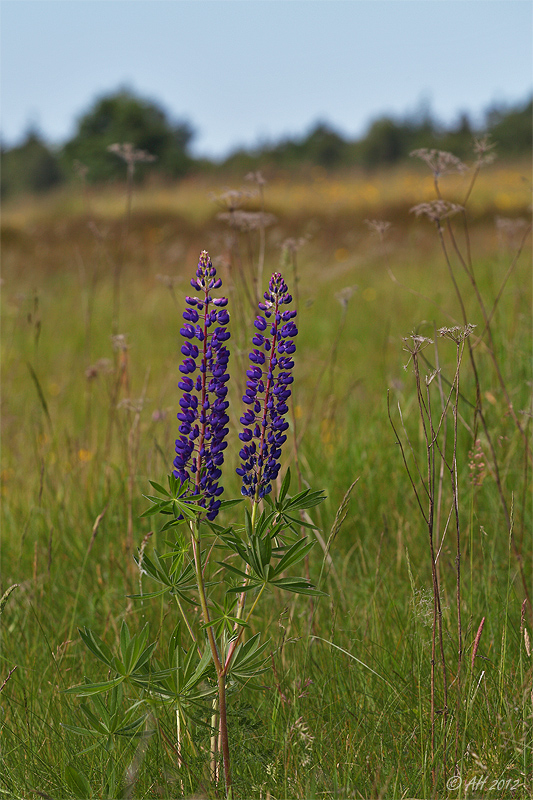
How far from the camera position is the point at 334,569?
221 centimetres

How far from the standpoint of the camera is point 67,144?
27.5 meters

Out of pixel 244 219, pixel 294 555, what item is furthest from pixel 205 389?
pixel 244 219

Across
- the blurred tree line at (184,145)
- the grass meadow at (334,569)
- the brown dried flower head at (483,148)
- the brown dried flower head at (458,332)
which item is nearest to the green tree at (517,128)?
the blurred tree line at (184,145)

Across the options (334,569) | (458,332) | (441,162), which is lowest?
(334,569)

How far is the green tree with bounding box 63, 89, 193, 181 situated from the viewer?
25.0 m

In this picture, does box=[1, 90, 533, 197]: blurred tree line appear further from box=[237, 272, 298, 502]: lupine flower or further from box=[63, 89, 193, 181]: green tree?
box=[237, 272, 298, 502]: lupine flower

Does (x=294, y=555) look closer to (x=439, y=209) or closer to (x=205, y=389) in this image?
(x=205, y=389)

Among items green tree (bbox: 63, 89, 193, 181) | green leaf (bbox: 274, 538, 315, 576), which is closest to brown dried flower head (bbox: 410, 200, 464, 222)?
green leaf (bbox: 274, 538, 315, 576)

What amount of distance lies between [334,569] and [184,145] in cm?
2844

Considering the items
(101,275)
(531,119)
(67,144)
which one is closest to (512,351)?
(101,275)

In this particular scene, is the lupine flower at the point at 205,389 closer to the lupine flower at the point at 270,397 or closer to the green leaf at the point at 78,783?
the lupine flower at the point at 270,397

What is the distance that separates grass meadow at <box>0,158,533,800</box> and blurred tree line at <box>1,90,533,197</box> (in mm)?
1707

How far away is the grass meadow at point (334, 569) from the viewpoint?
4.97 feet

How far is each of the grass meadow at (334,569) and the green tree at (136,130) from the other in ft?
70.2
